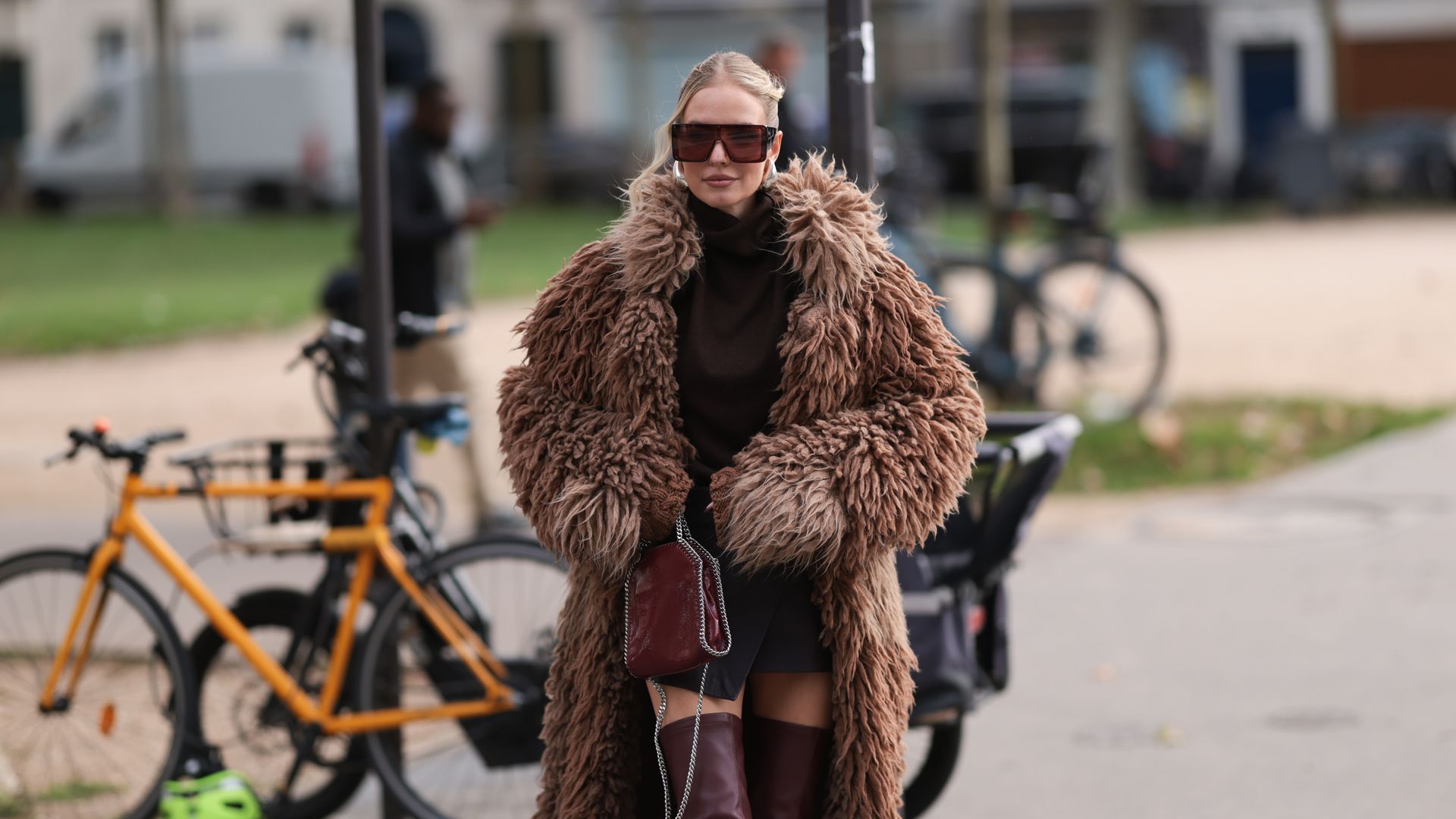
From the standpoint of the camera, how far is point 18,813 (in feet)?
16.3

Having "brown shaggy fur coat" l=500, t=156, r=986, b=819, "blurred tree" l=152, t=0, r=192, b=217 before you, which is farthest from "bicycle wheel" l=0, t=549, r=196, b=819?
"blurred tree" l=152, t=0, r=192, b=217

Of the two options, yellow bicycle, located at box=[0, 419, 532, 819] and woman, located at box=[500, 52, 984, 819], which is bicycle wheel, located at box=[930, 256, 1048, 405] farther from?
woman, located at box=[500, 52, 984, 819]

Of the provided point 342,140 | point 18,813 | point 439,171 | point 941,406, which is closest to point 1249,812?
point 941,406

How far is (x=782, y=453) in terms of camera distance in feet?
10.6

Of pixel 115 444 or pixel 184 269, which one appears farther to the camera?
pixel 184 269

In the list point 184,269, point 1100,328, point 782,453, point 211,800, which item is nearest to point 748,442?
point 782,453

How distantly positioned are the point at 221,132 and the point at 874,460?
115 ft

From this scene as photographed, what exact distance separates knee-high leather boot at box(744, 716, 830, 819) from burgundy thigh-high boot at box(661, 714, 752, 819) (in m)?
0.06

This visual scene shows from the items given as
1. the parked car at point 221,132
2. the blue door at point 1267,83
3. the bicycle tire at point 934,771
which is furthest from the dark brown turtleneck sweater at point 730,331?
the blue door at point 1267,83

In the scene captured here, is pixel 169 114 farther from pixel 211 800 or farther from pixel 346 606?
pixel 211 800

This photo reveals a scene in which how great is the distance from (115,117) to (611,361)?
35367 millimetres

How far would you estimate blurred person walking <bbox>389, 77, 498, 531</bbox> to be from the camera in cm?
778

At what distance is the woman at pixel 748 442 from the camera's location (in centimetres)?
327

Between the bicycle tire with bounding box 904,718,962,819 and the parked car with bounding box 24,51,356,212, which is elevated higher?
the parked car with bounding box 24,51,356,212
